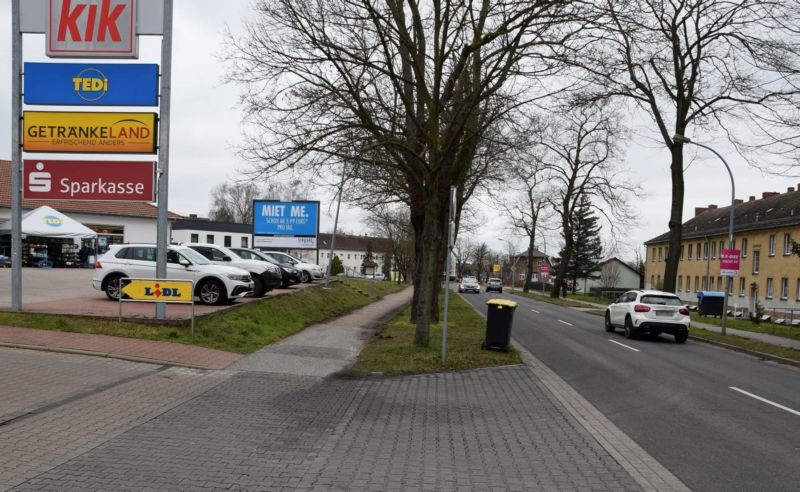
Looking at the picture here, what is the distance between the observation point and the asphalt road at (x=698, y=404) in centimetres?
621

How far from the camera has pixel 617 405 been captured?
9312mm

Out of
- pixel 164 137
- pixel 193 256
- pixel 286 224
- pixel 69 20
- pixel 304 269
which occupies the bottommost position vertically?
pixel 304 269

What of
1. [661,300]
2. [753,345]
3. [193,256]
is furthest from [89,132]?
[753,345]

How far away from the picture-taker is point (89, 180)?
14.3m

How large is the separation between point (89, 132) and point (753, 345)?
1803 centimetres

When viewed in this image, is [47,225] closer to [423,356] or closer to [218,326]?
[218,326]

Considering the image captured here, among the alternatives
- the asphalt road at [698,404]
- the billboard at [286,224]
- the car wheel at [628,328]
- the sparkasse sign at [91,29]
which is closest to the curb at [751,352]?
the asphalt road at [698,404]

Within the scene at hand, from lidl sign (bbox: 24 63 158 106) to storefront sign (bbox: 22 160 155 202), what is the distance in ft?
4.18

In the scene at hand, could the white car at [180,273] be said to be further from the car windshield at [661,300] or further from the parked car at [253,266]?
the car windshield at [661,300]

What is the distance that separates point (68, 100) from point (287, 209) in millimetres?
17267

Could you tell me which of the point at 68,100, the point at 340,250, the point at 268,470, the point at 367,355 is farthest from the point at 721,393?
the point at 340,250

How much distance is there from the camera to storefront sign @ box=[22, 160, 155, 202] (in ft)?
46.2

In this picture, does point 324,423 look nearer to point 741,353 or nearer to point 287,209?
point 741,353

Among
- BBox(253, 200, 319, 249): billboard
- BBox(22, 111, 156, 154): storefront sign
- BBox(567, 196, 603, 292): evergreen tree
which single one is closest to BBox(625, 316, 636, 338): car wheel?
BBox(22, 111, 156, 154): storefront sign
